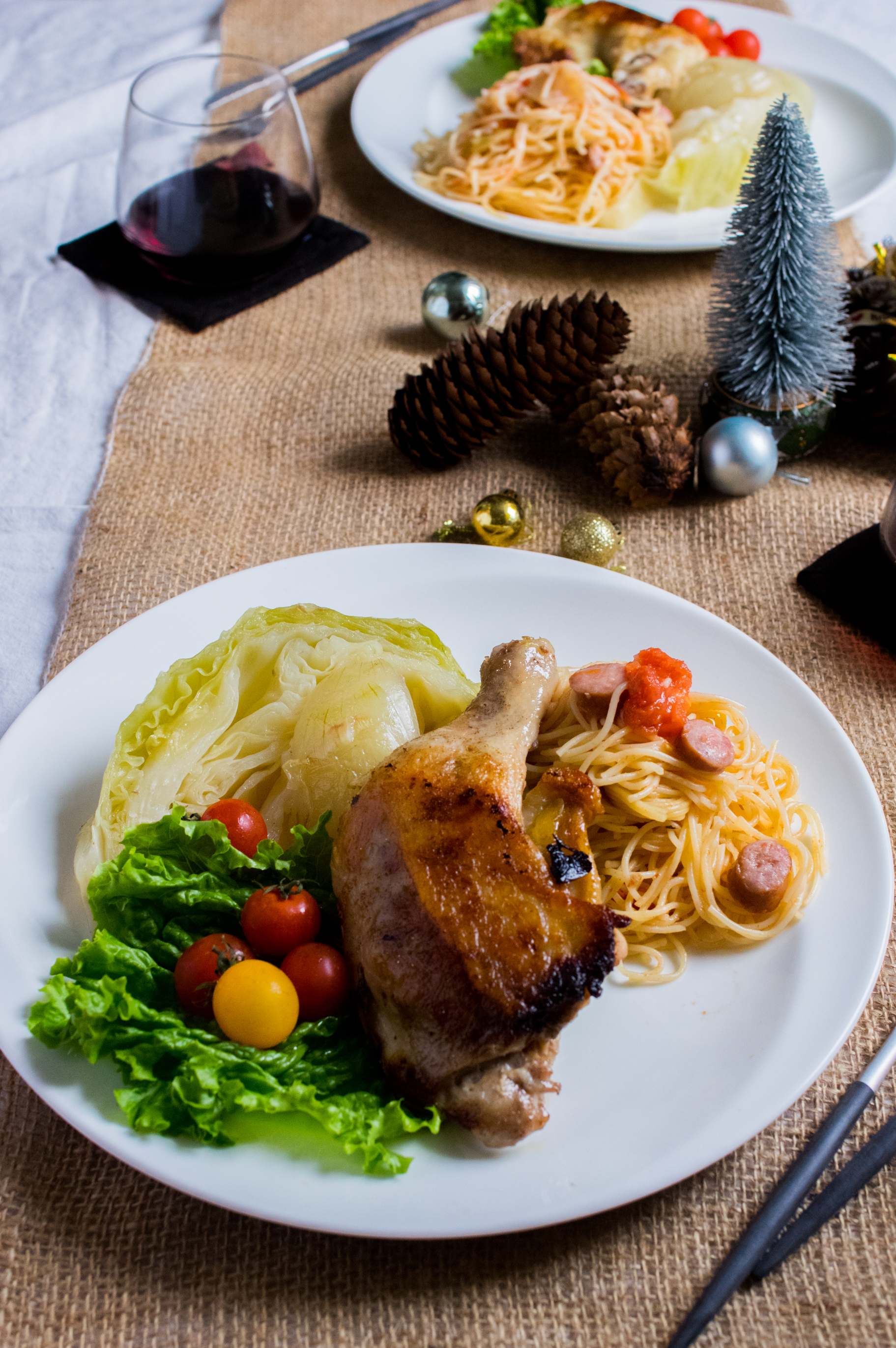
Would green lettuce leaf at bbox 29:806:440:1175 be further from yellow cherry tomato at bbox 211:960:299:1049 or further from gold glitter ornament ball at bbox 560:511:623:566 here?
gold glitter ornament ball at bbox 560:511:623:566

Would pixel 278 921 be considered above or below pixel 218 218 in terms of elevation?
below

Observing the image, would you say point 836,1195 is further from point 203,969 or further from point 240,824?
point 240,824

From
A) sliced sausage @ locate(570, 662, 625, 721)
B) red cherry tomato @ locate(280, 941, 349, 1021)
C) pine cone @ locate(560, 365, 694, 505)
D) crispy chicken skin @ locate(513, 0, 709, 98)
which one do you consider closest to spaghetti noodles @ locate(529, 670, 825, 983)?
sliced sausage @ locate(570, 662, 625, 721)

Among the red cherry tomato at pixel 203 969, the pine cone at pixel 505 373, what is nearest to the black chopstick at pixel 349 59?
the pine cone at pixel 505 373

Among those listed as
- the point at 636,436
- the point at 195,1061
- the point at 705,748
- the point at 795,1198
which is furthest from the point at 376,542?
the point at 795,1198

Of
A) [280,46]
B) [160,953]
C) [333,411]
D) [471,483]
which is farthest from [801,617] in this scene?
[280,46]

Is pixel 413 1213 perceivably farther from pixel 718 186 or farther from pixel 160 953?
pixel 718 186

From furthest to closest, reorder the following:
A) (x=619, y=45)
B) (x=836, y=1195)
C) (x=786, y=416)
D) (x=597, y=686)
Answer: (x=619, y=45)
(x=786, y=416)
(x=597, y=686)
(x=836, y=1195)
